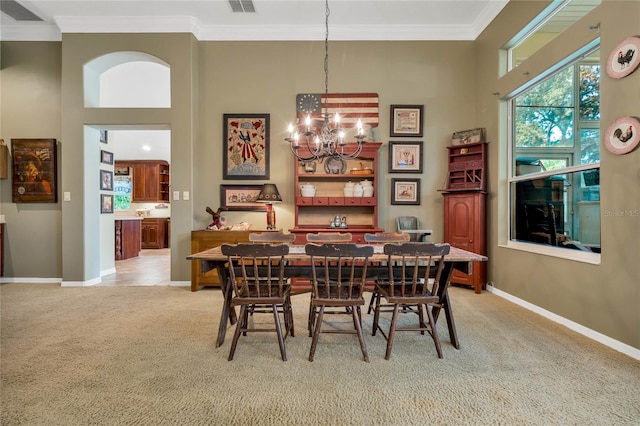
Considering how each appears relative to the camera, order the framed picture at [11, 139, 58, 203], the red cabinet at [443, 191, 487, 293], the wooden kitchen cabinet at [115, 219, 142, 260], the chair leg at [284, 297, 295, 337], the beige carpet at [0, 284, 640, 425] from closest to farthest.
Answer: the beige carpet at [0, 284, 640, 425]
the chair leg at [284, 297, 295, 337]
the red cabinet at [443, 191, 487, 293]
the framed picture at [11, 139, 58, 203]
the wooden kitchen cabinet at [115, 219, 142, 260]

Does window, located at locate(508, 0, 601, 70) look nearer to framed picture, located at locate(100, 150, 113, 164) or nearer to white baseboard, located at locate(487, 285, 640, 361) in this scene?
white baseboard, located at locate(487, 285, 640, 361)

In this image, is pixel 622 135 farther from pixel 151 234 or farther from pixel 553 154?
pixel 151 234

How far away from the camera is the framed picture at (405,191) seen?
4.59 metres

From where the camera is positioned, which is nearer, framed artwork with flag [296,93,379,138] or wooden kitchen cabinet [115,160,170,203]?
framed artwork with flag [296,93,379,138]

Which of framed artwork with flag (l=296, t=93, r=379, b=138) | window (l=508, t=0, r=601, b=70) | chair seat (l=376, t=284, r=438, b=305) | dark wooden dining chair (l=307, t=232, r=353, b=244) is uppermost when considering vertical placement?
window (l=508, t=0, r=601, b=70)

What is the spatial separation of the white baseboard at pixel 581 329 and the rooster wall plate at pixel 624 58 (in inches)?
81.2

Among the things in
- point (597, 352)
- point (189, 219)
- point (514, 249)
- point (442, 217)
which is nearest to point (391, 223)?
point (442, 217)

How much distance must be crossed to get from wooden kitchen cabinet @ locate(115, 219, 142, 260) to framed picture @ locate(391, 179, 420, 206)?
5833 millimetres

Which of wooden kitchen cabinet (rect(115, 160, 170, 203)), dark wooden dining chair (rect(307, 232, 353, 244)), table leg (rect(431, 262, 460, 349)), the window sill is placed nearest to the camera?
table leg (rect(431, 262, 460, 349))

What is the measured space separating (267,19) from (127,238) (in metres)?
5.56

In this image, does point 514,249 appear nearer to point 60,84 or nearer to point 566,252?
point 566,252

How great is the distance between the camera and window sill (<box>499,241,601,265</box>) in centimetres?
265

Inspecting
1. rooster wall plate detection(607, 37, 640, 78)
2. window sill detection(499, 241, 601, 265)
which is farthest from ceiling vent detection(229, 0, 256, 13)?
window sill detection(499, 241, 601, 265)

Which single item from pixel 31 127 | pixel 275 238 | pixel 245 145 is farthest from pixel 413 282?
pixel 31 127
